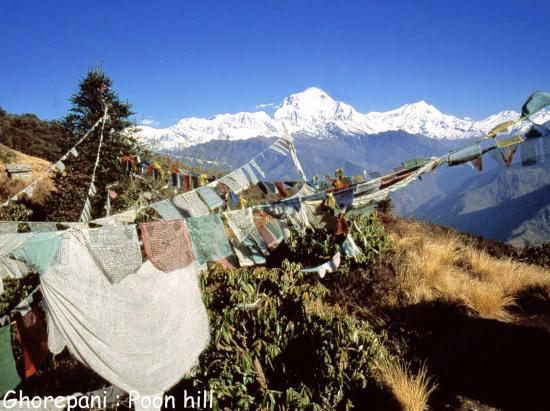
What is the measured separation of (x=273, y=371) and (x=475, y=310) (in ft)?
15.3

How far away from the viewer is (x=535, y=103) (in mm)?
4477

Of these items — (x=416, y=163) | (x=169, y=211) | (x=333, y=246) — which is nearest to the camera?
(x=169, y=211)

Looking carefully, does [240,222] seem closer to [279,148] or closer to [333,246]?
[279,148]

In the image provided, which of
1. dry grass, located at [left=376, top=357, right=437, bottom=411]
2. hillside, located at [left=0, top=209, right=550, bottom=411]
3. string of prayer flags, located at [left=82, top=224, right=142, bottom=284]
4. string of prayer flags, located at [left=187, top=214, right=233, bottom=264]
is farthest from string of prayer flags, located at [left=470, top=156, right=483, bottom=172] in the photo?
string of prayer flags, located at [left=82, top=224, right=142, bottom=284]

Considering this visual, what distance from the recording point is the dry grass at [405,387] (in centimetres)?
461

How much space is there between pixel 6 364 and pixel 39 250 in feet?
6.06

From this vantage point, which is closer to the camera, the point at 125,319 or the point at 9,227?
the point at 125,319

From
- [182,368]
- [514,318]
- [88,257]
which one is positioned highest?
[88,257]

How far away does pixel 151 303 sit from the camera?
13.0 feet

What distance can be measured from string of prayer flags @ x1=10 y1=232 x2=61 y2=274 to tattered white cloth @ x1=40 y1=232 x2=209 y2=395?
8cm

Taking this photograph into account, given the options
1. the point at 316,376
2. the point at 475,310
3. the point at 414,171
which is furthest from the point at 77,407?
the point at 475,310

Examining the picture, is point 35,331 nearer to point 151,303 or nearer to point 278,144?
point 151,303

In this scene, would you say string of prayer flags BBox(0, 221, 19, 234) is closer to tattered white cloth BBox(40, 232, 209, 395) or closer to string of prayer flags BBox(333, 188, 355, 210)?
tattered white cloth BBox(40, 232, 209, 395)

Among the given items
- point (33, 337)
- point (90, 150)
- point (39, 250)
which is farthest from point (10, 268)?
point (90, 150)
